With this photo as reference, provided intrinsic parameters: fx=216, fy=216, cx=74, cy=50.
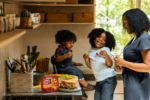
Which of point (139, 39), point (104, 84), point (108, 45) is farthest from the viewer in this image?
point (108, 45)

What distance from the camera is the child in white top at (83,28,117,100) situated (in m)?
2.67

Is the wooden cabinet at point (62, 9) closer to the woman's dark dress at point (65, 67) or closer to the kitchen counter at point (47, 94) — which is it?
the woman's dark dress at point (65, 67)

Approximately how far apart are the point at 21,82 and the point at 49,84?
0.24 m

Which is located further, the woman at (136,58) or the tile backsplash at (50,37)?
the tile backsplash at (50,37)

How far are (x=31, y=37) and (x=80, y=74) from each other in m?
1.56

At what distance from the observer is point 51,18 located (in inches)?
147

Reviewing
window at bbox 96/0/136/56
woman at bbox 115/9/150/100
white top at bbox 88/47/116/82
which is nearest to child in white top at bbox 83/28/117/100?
white top at bbox 88/47/116/82

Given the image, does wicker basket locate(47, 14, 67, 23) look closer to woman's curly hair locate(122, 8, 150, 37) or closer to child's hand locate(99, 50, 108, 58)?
child's hand locate(99, 50, 108, 58)

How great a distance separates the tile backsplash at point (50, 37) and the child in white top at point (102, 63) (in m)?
1.13

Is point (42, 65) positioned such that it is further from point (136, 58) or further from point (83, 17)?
point (136, 58)

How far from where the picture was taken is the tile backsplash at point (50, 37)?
402 centimetres

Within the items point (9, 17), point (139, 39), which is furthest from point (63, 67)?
point (9, 17)

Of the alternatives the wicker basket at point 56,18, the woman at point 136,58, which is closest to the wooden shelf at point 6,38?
the woman at point 136,58

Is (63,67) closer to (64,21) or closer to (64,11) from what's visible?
(64,21)
